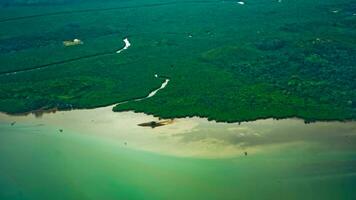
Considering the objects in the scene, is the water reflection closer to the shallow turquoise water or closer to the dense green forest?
the shallow turquoise water

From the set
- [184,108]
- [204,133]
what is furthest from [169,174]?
[184,108]

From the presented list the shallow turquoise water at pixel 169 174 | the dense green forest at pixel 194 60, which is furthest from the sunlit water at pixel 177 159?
the dense green forest at pixel 194 60

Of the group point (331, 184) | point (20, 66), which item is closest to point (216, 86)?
point (331, 184)

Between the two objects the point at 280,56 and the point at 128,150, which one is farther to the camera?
the point at 280,56

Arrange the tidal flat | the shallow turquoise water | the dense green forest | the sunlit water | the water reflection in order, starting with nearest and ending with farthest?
the shallow turquoise water, the sunlit water, the tidal flat, the water reflection, the dense green forest

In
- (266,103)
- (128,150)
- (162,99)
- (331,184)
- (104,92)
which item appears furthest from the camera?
(104,92)

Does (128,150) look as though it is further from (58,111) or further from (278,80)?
(278,80)

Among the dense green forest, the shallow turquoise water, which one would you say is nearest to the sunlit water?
the shallow turquoise water

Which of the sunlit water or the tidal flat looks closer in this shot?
the sunlit water
